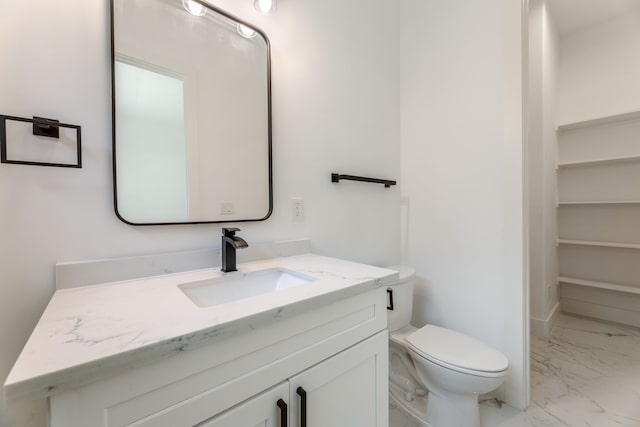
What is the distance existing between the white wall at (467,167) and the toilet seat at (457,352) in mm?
318

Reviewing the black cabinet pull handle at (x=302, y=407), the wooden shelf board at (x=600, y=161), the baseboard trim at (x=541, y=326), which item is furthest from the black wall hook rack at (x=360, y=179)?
the wooden shelf board at (x=600, y=161)

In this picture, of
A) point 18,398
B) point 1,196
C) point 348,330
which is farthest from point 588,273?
point 1,196

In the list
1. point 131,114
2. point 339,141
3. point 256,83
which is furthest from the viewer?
point 339,141

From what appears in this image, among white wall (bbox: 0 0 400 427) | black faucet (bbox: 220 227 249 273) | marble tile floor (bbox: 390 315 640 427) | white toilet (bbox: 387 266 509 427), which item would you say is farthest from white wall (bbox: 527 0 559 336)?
black faucet (bbox: 220 227 249 273)

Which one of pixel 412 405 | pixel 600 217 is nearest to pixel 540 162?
pixel 600 217

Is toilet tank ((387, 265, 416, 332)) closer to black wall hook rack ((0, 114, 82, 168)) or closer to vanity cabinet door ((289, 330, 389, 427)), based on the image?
vanity cabinet door ((289, 330, 389, 427))

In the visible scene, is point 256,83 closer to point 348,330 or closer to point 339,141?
point 339,141

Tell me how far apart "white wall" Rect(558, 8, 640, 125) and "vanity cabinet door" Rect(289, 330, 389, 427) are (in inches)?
122

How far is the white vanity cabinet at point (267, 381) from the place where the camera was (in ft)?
1.45

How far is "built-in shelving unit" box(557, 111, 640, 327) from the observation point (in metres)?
2.30

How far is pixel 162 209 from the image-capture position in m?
0.94

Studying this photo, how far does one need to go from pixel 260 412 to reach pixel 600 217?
333 cm

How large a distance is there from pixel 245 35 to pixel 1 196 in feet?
3.23

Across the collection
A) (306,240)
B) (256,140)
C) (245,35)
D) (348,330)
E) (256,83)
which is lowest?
(348,330)
